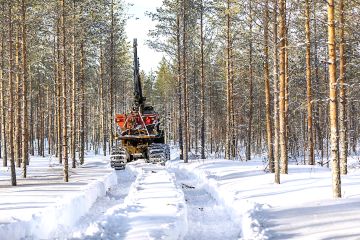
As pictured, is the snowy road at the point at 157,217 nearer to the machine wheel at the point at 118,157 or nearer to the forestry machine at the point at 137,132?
the machine wheel at the point at 118,157

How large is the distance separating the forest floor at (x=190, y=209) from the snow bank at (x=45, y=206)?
0.02m

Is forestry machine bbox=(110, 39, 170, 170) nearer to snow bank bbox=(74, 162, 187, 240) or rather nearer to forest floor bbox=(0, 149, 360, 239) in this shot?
forest floor bbox=(0, 149, 360, 239)

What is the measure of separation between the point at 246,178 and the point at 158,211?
6.50 meters

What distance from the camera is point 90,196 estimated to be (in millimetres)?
14609

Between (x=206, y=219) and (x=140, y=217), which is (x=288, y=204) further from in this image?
(x=140, y=217)

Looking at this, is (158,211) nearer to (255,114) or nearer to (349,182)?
(349,182)

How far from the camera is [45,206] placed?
36.7ft

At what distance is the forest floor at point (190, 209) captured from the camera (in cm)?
833

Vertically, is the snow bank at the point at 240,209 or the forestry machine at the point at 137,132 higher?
the forestry machine at the point at 137,132

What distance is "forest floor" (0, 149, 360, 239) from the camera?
833 cm

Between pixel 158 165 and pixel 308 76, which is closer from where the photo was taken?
pixel 308 76

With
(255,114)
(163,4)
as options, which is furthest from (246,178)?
(255,114)

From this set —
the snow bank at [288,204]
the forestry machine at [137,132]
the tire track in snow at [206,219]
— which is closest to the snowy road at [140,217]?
the tire track in snow at [206,219]

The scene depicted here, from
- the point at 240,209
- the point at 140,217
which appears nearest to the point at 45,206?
the point at 140,217
